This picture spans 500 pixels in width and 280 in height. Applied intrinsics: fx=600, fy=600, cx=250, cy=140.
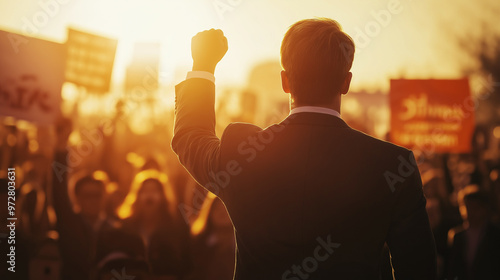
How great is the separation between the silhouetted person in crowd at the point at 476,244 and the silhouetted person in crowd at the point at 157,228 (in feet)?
9.33

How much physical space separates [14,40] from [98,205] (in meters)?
1.89

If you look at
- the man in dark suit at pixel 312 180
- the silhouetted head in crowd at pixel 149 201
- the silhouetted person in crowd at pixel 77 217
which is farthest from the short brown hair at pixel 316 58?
the silhouetted head in crowd at pixel 149 201

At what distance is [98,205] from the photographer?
5.79m

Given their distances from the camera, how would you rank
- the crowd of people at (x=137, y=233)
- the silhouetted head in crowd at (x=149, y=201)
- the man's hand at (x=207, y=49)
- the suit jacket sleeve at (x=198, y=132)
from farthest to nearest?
the silhouetted head in crowd at (x=149, y=201) → the crowd of people at (x=137, y=233) → the man's hand at (x=207, y=49) → the suit jacket sleeve at (x=198, y=132)

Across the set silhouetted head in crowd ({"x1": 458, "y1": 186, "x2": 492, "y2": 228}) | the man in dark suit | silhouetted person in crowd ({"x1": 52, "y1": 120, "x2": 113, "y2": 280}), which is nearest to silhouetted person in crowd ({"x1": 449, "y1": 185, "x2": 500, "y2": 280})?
silhouetted head in crowd ({"x1": 458, "y1": 186, "x2": 492, "y2": 228})

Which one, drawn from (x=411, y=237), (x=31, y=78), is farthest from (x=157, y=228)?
(x=411, y=237)

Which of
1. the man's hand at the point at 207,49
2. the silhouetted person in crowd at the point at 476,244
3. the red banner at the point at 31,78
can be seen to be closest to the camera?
the man's hand at the point at 207,49

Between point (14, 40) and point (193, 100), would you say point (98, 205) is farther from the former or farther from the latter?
point (193, 100)

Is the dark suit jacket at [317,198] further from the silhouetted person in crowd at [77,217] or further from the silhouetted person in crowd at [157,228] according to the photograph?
the silhouetted person in crowd at [77,217]

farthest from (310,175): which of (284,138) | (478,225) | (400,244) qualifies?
(478,225)

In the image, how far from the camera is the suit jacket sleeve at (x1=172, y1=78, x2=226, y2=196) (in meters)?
1.76

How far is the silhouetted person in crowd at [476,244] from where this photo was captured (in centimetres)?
597

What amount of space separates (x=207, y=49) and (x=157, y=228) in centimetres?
345

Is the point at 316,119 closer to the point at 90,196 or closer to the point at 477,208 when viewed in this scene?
the point at 90,196
